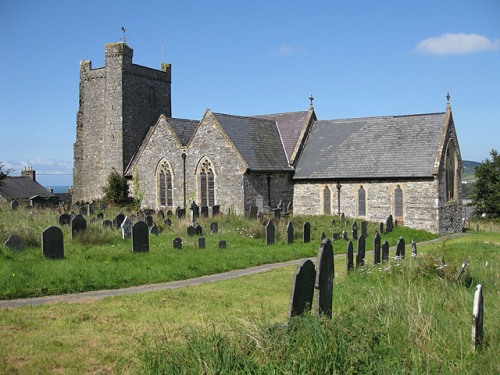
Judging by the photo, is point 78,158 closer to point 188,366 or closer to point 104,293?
point 104,293

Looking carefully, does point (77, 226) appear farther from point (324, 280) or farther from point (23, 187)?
point (23, 187)

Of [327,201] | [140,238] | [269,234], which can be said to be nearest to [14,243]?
[140,238]

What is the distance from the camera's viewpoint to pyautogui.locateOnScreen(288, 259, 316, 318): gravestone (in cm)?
859

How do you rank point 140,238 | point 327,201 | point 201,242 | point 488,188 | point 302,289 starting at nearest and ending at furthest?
point 302,289
point 140,238
point 201,242
point 327,201
point 488,188

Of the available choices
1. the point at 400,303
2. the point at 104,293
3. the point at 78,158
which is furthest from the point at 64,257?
the point at 78,158

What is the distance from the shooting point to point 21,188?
49.3 metres

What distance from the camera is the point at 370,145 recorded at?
31.6m

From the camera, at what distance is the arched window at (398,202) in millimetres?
29328

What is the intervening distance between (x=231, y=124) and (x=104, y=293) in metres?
20.2

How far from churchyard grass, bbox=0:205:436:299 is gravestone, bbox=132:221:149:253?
0.94ft

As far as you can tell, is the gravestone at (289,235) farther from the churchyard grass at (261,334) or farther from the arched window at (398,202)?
the arched window at (398,202)

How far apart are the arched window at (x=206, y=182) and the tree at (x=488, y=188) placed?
28.4 m

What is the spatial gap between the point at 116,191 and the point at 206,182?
707 cm

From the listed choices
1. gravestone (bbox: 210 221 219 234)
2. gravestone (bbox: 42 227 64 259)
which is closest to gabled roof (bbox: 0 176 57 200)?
gravestone (bbox: 210 221 219 234)
